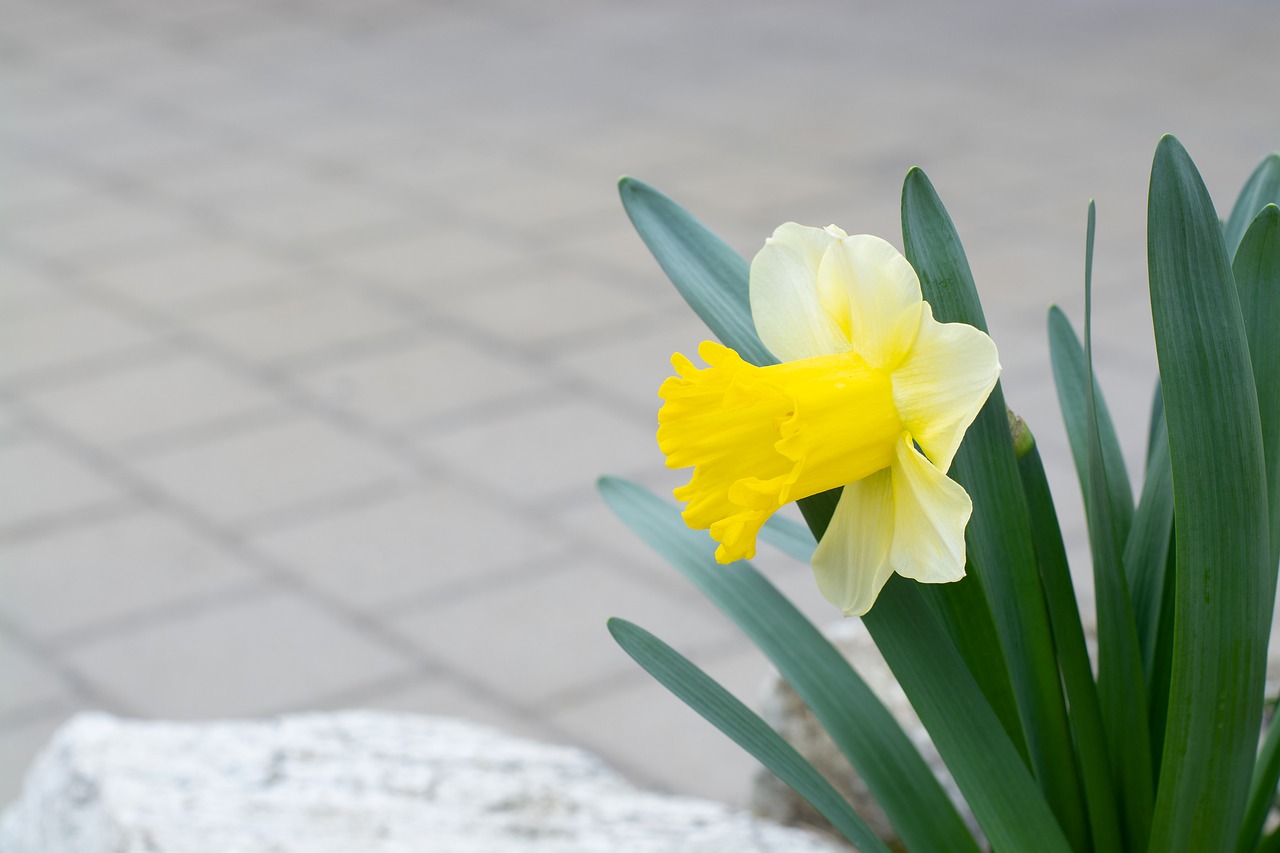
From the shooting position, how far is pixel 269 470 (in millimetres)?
2467

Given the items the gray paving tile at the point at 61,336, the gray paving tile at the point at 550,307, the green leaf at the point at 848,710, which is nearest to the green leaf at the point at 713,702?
the green leaf at the point at 848,710

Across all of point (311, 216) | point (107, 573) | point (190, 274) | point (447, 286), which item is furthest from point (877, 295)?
point (311, 216)

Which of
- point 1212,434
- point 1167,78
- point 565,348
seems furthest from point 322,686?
point 1167,78

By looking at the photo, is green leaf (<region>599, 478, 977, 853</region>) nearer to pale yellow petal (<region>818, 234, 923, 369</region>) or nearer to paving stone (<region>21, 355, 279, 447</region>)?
pale yellow petal (<region>818, 234, 923, 369</region>)

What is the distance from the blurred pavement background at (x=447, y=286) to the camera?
200 centimetres

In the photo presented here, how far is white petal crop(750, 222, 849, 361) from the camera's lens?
0.70 m

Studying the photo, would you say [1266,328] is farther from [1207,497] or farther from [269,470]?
[269,470]

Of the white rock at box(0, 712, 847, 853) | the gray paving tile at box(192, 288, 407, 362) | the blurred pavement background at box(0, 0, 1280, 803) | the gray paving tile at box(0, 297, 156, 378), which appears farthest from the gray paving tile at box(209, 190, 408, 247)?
the white rock at box(0, 712, 847, 853)

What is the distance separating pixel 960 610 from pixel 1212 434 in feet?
0.53

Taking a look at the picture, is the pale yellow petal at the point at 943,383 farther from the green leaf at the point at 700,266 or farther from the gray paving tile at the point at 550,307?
the gray paving tile at the point at 550,307

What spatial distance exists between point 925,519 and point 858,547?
0.05m

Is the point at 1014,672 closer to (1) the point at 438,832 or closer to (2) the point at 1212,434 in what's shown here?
(2) the point at 1212,434

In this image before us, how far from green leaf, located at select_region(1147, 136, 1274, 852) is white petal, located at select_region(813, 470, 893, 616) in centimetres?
13

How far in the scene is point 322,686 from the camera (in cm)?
190
